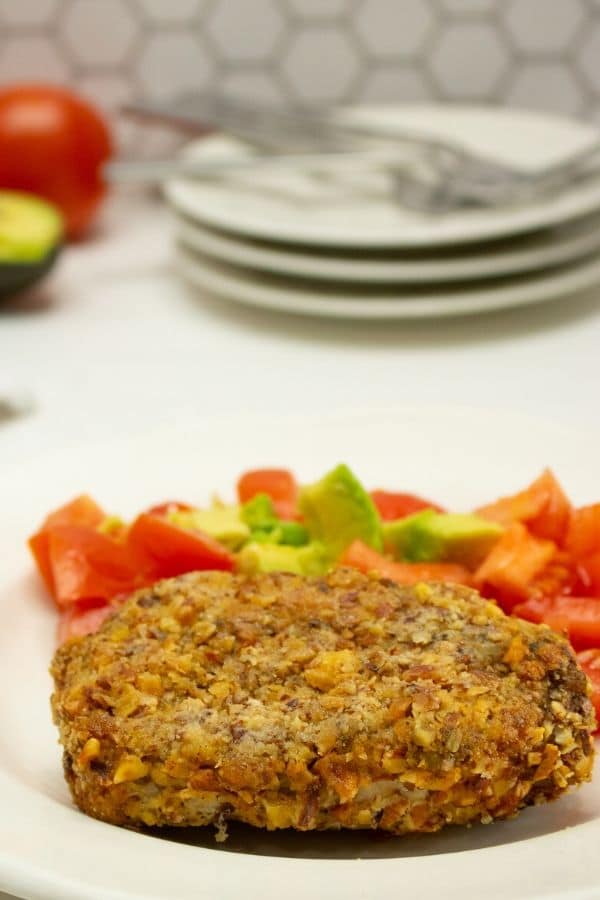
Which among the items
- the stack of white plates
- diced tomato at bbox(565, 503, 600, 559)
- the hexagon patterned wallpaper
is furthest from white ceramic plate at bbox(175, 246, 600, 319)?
diced tomato at bbox(565, 503, 600, 559)

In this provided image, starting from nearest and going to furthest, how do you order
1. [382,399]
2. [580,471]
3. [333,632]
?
1. [333,632]
2. [580,471]
3. [382,399]

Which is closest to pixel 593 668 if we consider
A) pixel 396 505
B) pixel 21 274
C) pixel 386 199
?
pixel 396 505

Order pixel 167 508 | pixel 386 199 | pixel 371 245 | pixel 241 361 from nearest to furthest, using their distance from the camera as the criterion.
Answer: pixel 167 508 < pixel 371 245 < pixel 241 361 < pixel 386 199

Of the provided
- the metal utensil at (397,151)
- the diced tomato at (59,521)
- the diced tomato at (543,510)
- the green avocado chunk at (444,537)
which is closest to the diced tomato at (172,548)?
the diced tomato at (59,521)

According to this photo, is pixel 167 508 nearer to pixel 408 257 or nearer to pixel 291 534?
pixel 291 534

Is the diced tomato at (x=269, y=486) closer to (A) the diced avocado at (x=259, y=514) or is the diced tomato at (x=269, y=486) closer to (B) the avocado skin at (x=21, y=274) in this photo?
(A) the diced avocado at (x=259, y=514)

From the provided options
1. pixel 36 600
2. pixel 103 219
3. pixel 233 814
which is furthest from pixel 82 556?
pixel 103 219

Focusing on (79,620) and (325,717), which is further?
(79,620)

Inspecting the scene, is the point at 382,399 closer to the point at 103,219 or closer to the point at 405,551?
the point at 405,551
